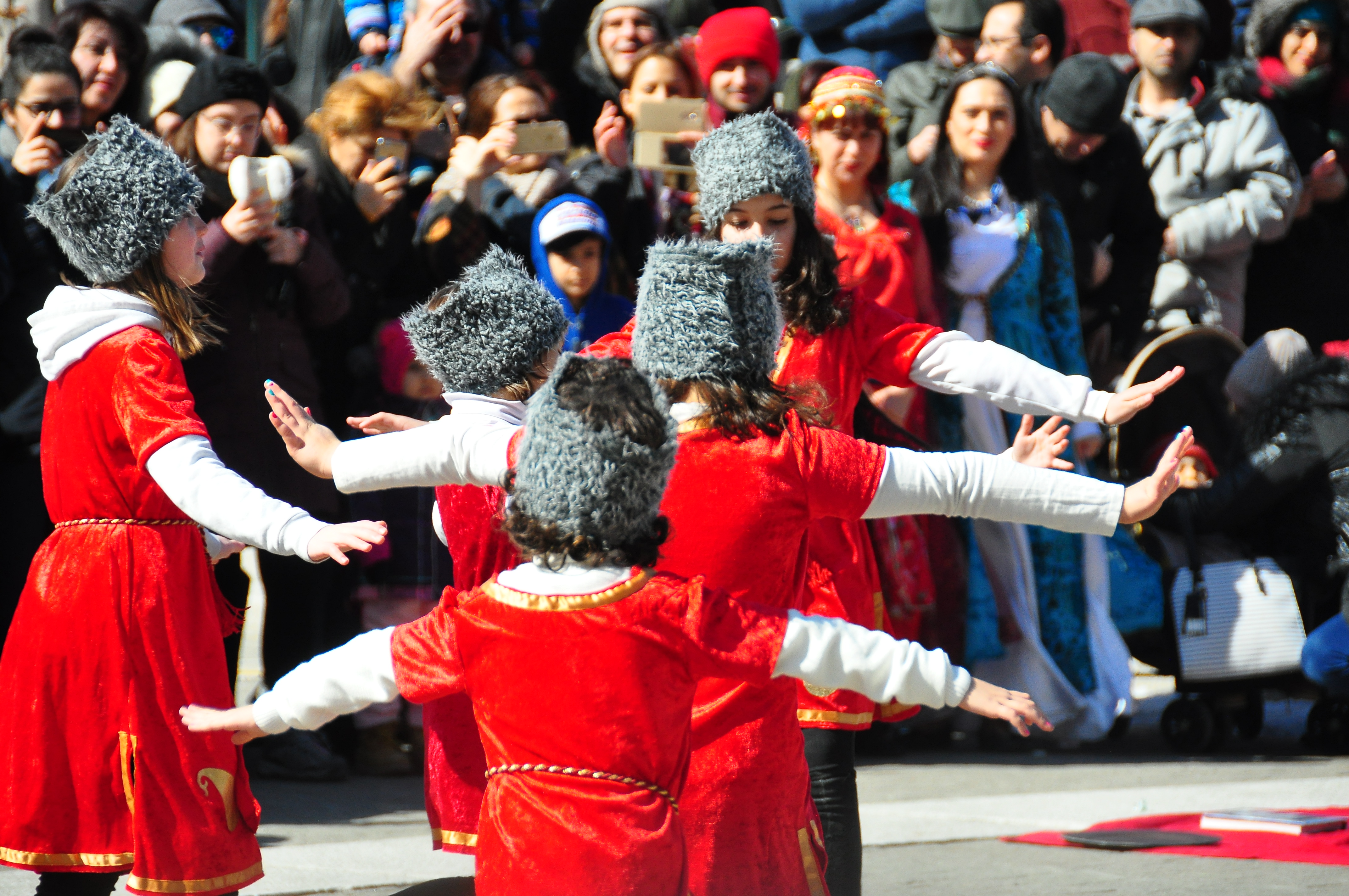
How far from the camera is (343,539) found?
9.76 ft

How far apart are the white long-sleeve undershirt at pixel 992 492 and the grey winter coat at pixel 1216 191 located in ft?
16.6

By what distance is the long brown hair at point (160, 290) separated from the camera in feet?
A: 11.7

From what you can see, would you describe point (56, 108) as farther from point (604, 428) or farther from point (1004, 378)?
point (604, 428)

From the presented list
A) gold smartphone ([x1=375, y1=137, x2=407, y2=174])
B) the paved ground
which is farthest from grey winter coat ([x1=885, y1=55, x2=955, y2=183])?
the paved ground

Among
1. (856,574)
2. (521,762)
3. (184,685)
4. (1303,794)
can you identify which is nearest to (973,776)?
(1303,794)

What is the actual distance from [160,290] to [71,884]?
1.19 metres

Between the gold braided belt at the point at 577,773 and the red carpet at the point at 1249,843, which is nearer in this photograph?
the gold braided belt at the point at 577,773

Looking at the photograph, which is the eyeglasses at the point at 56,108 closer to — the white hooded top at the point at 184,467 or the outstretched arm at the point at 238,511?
the white hooded top at the point at 184,467

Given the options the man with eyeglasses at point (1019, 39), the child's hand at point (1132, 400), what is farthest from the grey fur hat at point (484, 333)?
the man with eyeglasses at point (1019, 39)

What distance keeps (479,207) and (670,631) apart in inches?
160

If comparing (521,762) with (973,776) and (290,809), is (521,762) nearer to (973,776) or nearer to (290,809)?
(290,809)

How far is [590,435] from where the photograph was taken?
2.59 meters

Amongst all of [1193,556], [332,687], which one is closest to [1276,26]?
[1193,556]

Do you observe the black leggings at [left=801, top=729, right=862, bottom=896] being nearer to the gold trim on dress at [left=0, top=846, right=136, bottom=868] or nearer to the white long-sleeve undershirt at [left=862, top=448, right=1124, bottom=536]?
the white long-sleeve undershirt at [left=862, top=448, right=1124, bottom=536]
